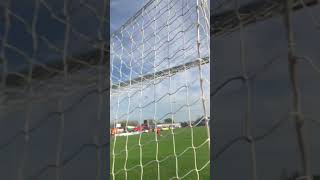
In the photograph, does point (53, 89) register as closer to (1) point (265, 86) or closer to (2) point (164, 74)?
(1) point (265, 86)

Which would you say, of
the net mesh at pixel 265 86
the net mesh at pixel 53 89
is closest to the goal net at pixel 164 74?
the net mesh at pixel 53 89

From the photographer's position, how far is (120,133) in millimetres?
2801

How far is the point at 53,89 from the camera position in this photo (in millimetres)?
774

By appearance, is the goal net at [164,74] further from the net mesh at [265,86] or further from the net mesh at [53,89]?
the net mesh at [265,86]

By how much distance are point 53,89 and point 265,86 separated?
420 millimetres

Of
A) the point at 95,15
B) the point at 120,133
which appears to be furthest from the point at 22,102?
the point at 120,133

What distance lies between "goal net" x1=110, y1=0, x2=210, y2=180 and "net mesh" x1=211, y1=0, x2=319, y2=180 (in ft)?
3.44

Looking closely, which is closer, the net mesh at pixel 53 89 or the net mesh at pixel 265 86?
the net mesh at pixel 265 86

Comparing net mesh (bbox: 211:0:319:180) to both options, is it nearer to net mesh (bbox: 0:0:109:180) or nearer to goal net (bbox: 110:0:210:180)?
net mesh (bbox: 0:0:109:180)

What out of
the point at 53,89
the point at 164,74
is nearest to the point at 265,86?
the point at 53,89

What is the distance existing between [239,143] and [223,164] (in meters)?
0.03

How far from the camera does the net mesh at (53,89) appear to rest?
2.44 ft

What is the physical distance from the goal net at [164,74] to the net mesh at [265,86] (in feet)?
3.44

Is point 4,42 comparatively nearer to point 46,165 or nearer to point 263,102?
point 46,165
